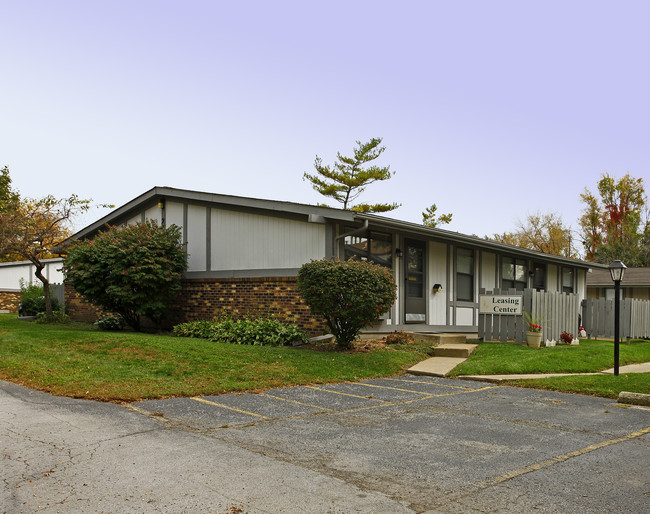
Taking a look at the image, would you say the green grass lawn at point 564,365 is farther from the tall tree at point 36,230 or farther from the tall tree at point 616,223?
the tall tree at point 616,223

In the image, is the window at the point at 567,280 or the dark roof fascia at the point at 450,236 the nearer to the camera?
the dark roof fascia at the point at 450,236

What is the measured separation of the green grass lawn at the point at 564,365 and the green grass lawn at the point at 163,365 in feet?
4.76

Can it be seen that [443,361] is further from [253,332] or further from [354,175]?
[354,175]

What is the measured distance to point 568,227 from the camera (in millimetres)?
48406

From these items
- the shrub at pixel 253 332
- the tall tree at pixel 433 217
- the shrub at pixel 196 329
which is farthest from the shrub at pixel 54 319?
the tall tree at pixel 433 217

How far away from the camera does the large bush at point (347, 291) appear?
10859 millimetres

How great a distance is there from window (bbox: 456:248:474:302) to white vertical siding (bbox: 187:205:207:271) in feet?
24.2

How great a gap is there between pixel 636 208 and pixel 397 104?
99.0ft

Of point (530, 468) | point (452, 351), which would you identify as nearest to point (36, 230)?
point (452, 351)

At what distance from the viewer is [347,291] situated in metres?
10.8

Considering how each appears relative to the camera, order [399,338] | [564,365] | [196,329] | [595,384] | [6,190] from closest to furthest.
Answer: [595,384], [564,365], [399,338], [196,329], [6,190]

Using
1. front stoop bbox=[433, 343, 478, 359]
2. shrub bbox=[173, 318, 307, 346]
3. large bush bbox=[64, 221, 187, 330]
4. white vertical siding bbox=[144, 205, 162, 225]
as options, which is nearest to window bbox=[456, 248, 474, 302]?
front stoop bbox=[433, 343, 478, 359]

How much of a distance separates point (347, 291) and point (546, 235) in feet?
141

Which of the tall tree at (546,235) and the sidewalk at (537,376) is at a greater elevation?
the tall tree at (546,235)
